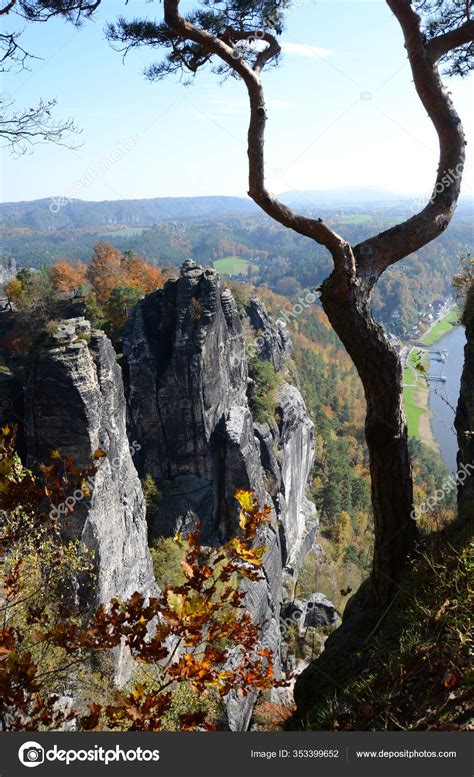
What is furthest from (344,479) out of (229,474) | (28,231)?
(28,231)

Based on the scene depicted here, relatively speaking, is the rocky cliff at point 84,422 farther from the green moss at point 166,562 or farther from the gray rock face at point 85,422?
the green moss at point 166,562

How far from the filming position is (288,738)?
312 centimetres

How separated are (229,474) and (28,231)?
495 ft

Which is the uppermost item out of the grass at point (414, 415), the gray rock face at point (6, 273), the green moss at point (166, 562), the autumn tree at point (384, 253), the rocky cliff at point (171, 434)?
the gray rock face at point (6, 273)

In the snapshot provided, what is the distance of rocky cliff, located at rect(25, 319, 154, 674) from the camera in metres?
13.2

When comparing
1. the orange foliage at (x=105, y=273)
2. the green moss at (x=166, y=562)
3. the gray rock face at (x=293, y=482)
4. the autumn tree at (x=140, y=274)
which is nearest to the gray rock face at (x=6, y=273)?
the orange foliage at (x=105, y=273)

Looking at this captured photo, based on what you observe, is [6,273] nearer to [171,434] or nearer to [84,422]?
[171,434]

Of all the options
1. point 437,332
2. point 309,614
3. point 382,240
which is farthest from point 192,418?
point 437,332

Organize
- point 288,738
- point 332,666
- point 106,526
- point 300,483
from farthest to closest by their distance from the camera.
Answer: point 300,483 → point 106,526 → point 332,666 → point 288,738

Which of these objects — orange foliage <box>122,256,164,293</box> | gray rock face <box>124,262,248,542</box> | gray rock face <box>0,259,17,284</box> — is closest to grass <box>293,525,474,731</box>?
gray rock face <box>124,262,248,542</box>

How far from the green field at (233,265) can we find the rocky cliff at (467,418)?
122 metres

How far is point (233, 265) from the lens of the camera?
14425cm

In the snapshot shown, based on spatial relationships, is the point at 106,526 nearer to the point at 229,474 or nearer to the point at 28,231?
the point at 229,474

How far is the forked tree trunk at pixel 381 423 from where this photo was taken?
432cm
